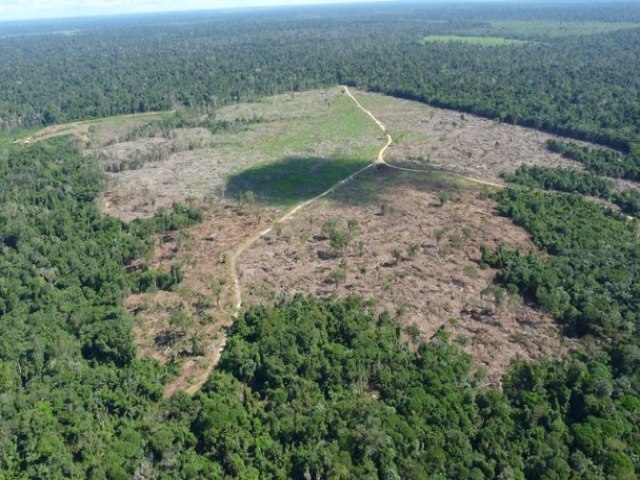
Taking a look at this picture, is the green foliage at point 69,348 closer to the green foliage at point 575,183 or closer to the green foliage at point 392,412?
the green foliage at point 392,412

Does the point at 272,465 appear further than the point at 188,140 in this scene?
No

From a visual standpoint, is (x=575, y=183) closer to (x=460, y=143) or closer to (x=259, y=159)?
(x=460, y=143)

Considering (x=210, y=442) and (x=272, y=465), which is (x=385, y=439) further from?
(x=210, y=442)

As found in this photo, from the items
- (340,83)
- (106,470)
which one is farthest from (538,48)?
(106,470)

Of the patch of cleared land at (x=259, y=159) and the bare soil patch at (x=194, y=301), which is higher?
the bare soil patch at (x=194, y=301)

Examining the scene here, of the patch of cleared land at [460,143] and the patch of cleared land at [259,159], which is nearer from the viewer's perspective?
the patch of cleared land at [259,159]

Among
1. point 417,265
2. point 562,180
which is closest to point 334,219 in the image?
point 417,265

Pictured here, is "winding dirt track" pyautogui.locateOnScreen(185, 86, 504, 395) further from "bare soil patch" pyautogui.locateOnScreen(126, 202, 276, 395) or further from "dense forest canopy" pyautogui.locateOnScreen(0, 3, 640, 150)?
"dense forest canopy" pyautogui.locateOnScreen(0, 3, 640, 150)

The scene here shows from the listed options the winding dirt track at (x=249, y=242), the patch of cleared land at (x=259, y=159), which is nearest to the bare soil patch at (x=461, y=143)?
the winding dirt track at (x=249, y=242)
